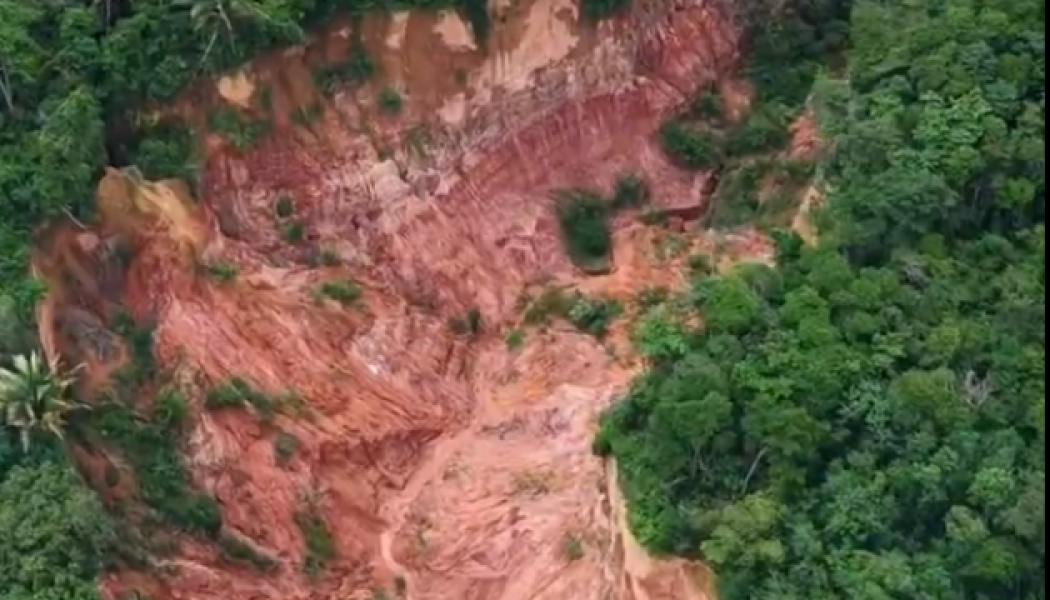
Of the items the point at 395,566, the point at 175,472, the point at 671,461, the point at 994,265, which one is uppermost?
the point at 994,265

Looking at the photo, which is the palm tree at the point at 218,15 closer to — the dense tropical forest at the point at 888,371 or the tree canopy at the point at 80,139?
the tree canopy at the point at 80,139

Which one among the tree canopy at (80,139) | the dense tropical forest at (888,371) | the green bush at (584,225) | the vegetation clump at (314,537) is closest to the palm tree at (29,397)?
the tree canopy at (80,139)

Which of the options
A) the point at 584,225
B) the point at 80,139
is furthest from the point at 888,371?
the point at 80,139

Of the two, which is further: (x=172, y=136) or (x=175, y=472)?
(x=172, y=136)

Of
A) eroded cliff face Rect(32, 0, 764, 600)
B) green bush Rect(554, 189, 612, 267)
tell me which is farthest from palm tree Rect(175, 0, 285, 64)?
green bush Rect(554, 189, 612, 267)

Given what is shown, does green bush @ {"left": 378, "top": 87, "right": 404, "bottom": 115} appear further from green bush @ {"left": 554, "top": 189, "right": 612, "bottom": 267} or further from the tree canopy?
green bush @ {"left": 554, "top": 189, "right": 612, "bottom": 267}

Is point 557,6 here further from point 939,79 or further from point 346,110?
point 939,79

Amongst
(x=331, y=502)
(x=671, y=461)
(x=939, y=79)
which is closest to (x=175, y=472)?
(x=331, y=502)
